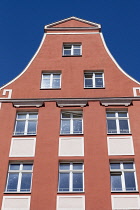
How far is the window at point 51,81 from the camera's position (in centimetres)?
2106

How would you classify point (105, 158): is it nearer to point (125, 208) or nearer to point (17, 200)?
point (125, 208)

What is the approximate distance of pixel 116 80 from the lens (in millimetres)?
21047

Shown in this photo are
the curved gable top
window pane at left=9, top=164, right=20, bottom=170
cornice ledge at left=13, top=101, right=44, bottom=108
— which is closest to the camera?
window pane at left=9, top=164, right=20, bottom=170

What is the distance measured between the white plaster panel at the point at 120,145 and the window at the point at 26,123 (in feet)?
12.7

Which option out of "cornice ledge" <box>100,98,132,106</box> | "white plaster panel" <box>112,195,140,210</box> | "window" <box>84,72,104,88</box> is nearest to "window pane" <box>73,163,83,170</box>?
"white plaster panel" <box>112,195,140,210</box>

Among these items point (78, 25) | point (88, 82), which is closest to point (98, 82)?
point (88, 82)

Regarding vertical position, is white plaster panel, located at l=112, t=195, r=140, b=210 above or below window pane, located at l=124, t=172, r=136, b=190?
below

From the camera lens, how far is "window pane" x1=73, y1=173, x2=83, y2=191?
645 inches

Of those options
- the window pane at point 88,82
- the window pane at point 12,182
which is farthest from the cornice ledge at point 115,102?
the window pane at point 12,182

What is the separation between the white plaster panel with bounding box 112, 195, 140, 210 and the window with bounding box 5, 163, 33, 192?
148 inches

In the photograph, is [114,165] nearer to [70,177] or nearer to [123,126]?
[70,177]

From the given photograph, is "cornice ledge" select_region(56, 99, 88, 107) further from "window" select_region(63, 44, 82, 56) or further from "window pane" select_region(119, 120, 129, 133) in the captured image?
"window" select_region(63, 44, 82, 56)

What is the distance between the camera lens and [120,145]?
17797 millimetres

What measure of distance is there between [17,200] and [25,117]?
197 inches
